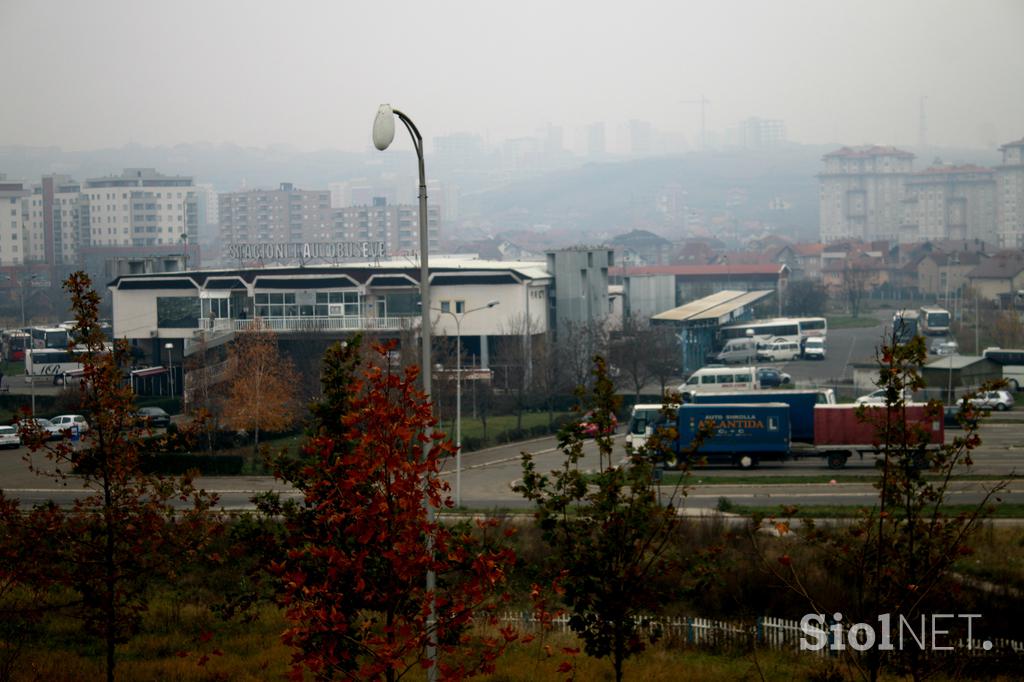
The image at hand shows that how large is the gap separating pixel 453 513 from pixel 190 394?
11924 mm

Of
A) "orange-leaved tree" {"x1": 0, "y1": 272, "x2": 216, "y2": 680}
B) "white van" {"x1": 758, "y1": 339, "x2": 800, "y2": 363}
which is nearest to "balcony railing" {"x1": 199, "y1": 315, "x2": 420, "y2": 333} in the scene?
"white van" {"x1": 758, "y1": 339, "x2": 800, "y2": 363}

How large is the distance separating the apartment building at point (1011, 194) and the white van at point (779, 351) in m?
91.6

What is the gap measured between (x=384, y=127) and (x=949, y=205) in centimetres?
13479

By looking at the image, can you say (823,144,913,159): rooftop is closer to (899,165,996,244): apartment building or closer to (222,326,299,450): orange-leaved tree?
(899,165,996,244): apartment building

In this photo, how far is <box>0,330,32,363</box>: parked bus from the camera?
138ft

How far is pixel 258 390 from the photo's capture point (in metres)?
23.3

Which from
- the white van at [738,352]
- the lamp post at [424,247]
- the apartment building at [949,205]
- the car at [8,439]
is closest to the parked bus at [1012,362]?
the white van at [738,352]

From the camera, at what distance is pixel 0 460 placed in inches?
885

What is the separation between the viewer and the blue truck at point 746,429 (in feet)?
63.3

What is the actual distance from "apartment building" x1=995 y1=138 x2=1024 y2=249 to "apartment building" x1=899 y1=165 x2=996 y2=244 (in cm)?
369

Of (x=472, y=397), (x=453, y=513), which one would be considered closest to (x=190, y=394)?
(x=472, y=397)

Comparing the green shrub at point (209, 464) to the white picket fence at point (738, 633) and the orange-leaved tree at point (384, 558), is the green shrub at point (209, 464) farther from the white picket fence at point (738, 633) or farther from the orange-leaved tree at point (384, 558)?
the orange-leaved tree at point (384, 558)

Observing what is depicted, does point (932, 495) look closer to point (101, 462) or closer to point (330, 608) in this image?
point (330, 608)

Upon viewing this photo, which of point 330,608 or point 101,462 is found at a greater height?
point 101,462
